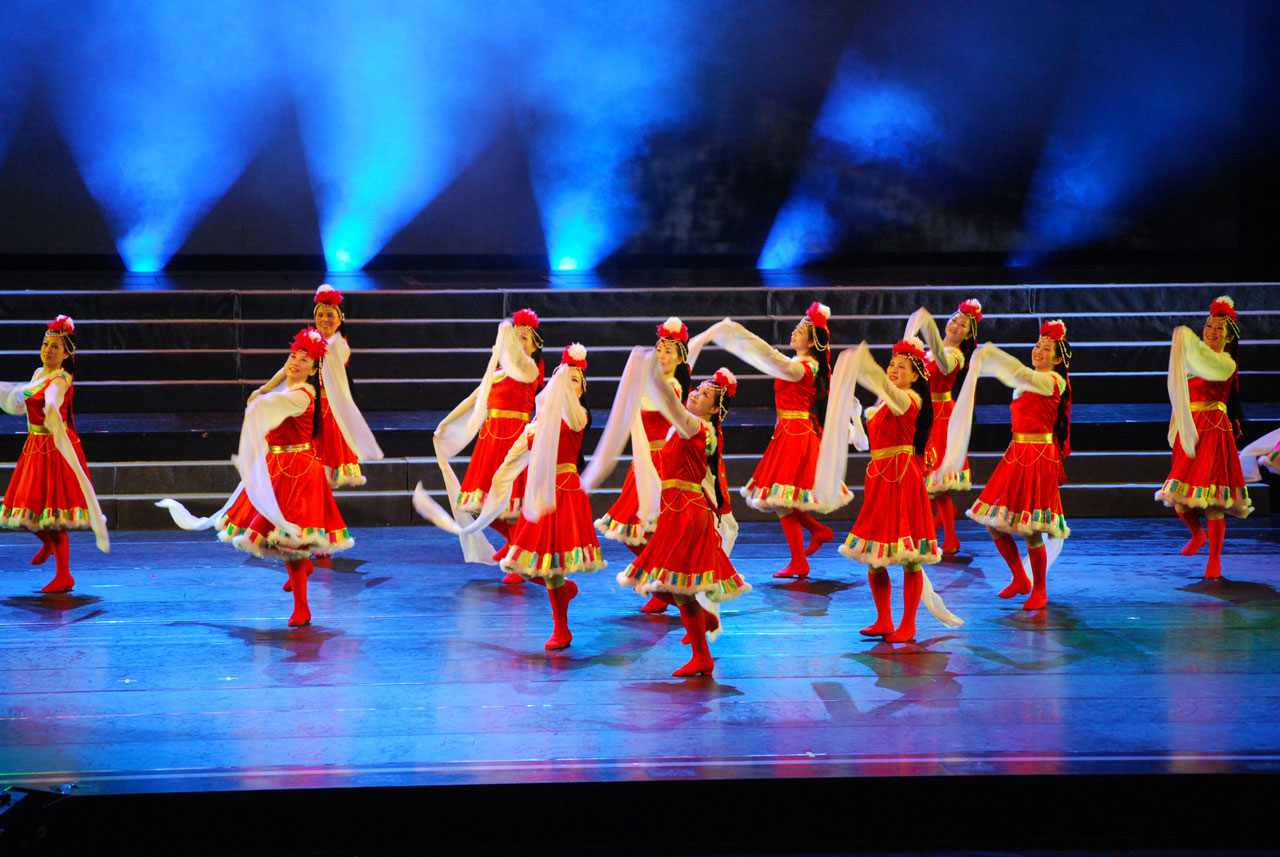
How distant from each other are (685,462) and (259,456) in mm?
1753

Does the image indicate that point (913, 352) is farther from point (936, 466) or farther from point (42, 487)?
point (42, 487)

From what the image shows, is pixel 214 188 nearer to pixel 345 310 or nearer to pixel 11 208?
pixel 11 208

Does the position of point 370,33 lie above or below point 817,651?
above

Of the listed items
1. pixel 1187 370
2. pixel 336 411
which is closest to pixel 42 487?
pixel 336 411

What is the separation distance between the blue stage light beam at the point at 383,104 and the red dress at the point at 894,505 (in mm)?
7868

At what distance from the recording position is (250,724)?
377 cm

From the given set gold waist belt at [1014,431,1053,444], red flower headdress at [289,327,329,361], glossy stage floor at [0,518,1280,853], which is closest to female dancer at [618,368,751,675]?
glossy stage floor at [0,518,1280,853]

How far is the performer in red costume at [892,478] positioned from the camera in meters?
4.61

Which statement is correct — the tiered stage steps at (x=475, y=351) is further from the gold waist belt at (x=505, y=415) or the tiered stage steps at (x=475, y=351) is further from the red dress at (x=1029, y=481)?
the red dress at (x=1029, y=481)

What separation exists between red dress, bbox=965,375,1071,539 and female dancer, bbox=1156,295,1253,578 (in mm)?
839

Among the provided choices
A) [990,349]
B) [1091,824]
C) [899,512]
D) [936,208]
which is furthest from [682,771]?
[936,208]

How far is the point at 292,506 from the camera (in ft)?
16.3

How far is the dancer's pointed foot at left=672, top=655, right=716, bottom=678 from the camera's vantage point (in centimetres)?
432

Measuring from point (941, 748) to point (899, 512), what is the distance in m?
1.30
